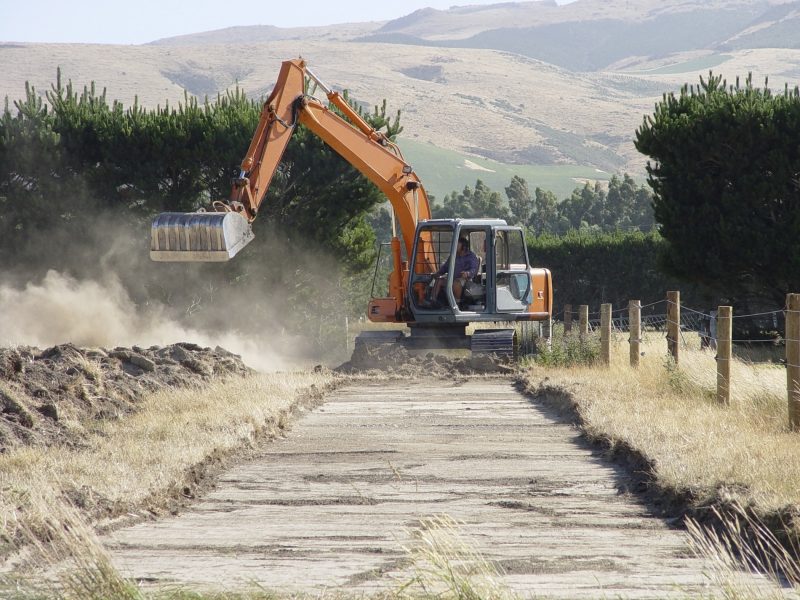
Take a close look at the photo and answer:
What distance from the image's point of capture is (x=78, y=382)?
15.2m

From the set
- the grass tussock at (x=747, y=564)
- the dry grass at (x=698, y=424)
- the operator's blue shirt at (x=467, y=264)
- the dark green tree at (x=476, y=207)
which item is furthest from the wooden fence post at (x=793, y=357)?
the dark green tree at (x=476, y=207)

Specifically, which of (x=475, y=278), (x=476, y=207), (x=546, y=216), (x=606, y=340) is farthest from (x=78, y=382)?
(x=546, y=216)

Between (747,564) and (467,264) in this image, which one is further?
(467,264)

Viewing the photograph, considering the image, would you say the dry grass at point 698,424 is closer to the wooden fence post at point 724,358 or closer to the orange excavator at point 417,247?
the wooden fence post at point 724,358

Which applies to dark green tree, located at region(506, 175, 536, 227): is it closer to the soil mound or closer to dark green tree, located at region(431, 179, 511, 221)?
dark green tree, located at region(431, 179, 511, 221)

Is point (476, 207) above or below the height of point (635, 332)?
above

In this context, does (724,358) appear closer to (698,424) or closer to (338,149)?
(698,424)

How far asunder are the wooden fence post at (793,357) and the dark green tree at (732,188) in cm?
1651

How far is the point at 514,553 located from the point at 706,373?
9341 mm

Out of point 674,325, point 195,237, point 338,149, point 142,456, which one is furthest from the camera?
point 338,149

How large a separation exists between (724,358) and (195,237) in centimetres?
967

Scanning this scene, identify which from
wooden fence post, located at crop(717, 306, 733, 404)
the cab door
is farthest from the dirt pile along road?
wooden fence post, located at crop(717, 306, 733, 404)

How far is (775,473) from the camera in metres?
8.88

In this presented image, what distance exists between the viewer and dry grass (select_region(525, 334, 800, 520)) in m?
8.72
